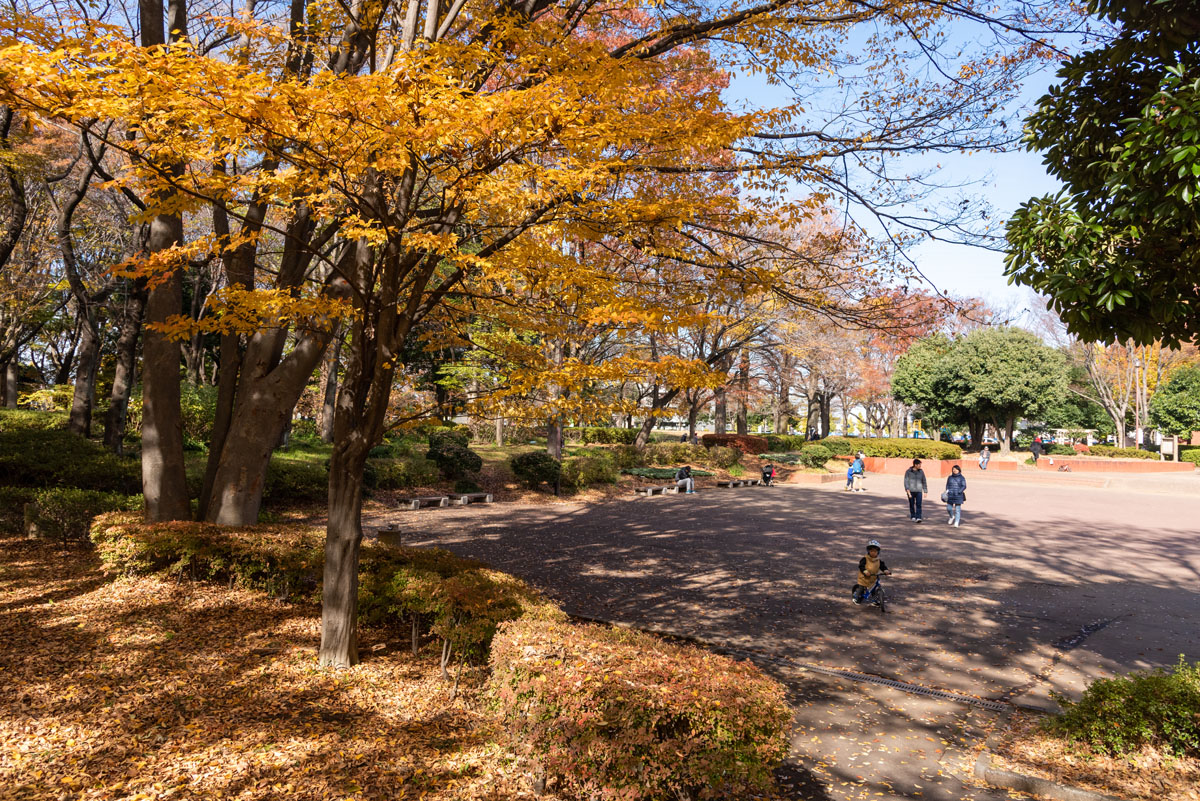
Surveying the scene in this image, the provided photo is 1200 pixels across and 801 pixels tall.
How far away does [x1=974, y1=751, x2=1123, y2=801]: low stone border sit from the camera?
4148 mm

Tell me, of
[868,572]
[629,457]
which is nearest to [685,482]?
[629,457]

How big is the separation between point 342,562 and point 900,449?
36.1m

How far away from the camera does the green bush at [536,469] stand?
20.2 metres

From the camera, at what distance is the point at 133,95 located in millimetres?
4848

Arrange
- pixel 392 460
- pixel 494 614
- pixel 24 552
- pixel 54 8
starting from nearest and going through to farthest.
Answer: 1. pixel 494 614
2. pixel 24 552
3. pixel 54 8
4. pixel 392 460

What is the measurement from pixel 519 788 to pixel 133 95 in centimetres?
529

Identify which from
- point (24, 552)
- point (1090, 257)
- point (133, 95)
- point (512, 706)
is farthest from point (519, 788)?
point (24, 552)

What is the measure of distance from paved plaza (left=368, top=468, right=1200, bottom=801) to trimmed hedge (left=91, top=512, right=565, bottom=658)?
2.28m

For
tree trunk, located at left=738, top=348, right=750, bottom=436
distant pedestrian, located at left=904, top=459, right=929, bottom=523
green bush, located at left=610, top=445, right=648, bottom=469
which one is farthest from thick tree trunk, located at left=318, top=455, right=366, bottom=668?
tree trunk, located at left=738, top=348, right=750, bottom=436

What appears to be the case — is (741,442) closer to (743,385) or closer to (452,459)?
(743,385)

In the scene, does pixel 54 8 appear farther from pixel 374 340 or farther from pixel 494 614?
pixel 494 614

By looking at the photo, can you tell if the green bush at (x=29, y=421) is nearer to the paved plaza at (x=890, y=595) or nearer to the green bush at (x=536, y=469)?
the paved plaza at (x=890, y=595)

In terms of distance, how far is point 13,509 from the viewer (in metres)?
10.4

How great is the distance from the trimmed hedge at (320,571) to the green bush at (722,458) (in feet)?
75.6
